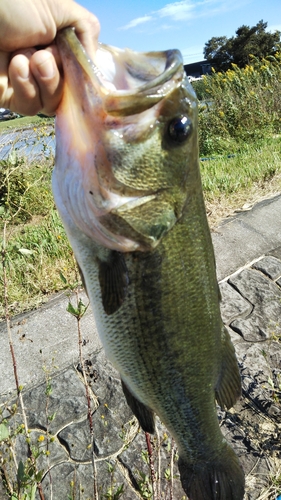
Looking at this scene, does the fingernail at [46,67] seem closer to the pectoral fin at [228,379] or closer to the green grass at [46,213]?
the green grass at [46,213]

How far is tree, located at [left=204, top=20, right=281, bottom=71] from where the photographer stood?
36.0m

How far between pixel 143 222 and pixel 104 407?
1.69 metres

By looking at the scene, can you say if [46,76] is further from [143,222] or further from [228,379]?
[228,379]

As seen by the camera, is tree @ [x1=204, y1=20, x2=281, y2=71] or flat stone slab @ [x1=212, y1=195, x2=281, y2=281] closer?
flat stone slab @ [x1=212, y1=195, x2=281, y2=281]

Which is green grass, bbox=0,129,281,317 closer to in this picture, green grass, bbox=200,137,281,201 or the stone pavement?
green grass, bbox=200,137,281,201

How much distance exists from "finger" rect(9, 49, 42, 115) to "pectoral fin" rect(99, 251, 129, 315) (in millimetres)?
554

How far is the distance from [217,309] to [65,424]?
4.88 feet

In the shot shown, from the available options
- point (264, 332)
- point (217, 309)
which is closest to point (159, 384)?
point (217, 309)

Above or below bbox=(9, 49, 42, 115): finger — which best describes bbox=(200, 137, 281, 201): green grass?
below

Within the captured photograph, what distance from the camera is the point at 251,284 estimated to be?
359cm

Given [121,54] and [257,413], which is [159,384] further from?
[257,413]

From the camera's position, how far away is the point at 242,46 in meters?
36.6

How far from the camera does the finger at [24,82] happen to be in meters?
1.25

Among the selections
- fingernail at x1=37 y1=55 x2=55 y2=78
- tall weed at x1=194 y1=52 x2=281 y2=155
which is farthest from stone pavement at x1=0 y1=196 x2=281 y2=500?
tall weed at x1=194 y1=52 x2=281 y2=155
